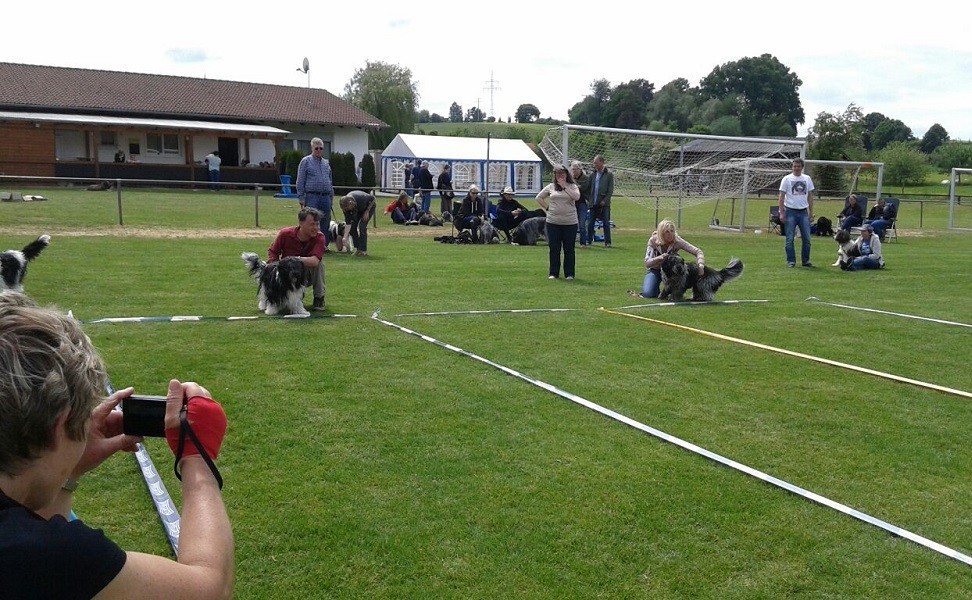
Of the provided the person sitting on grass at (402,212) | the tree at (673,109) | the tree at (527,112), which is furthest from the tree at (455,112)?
the person sitting on grass at (402,212)

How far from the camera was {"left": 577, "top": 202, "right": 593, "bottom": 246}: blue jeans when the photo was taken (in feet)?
63.5

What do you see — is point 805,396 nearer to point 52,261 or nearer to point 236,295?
point 236,295

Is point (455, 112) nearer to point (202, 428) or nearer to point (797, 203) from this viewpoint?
point (797, 203)

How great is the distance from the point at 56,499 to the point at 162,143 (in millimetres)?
43857

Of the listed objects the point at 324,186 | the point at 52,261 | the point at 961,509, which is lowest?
the point at 961,509

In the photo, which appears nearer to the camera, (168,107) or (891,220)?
(891,220)

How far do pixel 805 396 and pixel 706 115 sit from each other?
89.4 metres

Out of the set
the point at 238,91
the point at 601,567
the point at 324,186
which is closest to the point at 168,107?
the point at 238,91

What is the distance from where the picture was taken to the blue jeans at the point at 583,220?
19344 mm

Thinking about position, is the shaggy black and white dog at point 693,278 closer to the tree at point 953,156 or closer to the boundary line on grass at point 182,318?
the boundary line on grass at point 182,318

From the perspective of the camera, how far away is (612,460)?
509 cm

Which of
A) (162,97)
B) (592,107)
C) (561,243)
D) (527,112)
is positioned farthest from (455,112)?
(561,243)

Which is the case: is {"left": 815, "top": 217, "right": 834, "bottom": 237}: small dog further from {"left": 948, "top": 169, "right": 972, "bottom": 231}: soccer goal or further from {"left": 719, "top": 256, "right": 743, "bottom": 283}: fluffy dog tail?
{"left": 719, "top": 256, "right": 743, "bottom": 283}: fluffy dog tail

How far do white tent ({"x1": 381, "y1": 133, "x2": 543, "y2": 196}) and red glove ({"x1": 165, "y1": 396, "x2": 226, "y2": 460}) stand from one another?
38448 mm
